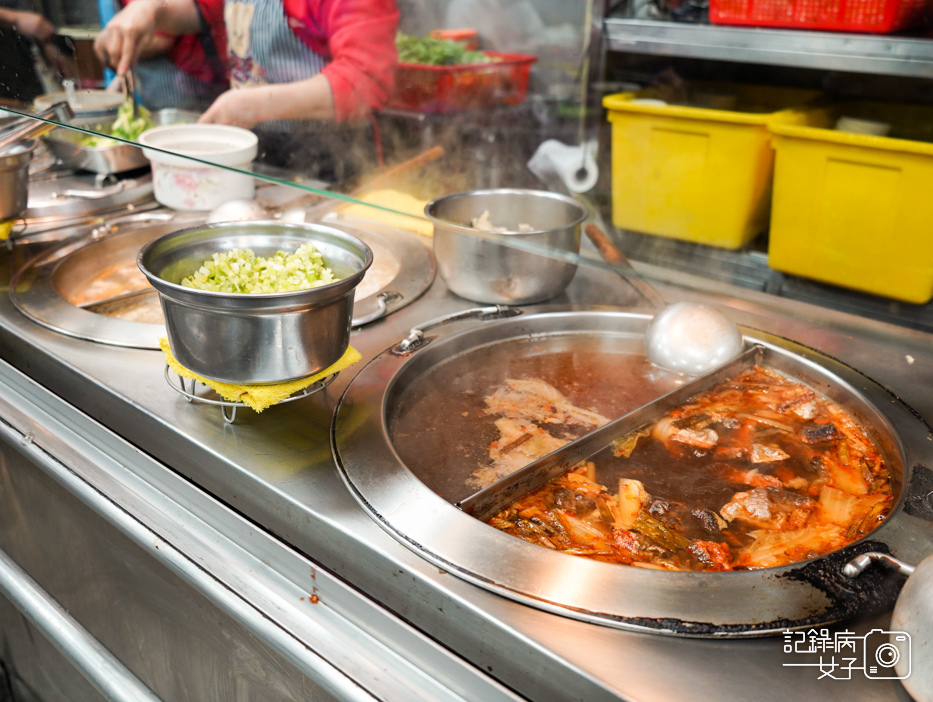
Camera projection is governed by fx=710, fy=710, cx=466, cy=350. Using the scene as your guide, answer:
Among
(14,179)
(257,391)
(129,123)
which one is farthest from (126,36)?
(257,391)

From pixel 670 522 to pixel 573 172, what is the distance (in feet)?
5.06

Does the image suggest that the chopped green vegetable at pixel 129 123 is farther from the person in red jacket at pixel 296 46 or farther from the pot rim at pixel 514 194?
the pot rim at pixel 514 194

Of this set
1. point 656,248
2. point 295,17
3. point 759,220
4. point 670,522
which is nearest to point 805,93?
point 759,220

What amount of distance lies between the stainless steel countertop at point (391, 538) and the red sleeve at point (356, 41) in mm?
671

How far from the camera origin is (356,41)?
2123 millimetres

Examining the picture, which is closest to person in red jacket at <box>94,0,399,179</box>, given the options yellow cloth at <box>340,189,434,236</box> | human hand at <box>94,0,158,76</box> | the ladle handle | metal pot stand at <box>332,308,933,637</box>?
human hand at <box>94,0,158,76</box>

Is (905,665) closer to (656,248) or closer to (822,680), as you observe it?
(822,680)

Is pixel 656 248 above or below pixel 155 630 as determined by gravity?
above

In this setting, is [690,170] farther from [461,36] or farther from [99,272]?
[99,272]

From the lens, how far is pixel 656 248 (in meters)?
2.42

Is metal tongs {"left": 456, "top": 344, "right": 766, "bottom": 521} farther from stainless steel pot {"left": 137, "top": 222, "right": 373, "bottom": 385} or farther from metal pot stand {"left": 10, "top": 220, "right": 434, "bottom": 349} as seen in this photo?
metal pot stand {"left": 10, "top": 220, "right": 434, "bottom": 349}

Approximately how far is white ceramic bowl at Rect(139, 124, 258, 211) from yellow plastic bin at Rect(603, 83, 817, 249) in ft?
4.32

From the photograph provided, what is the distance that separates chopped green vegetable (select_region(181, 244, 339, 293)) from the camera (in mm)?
1294

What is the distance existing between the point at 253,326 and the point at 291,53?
1.35 m
